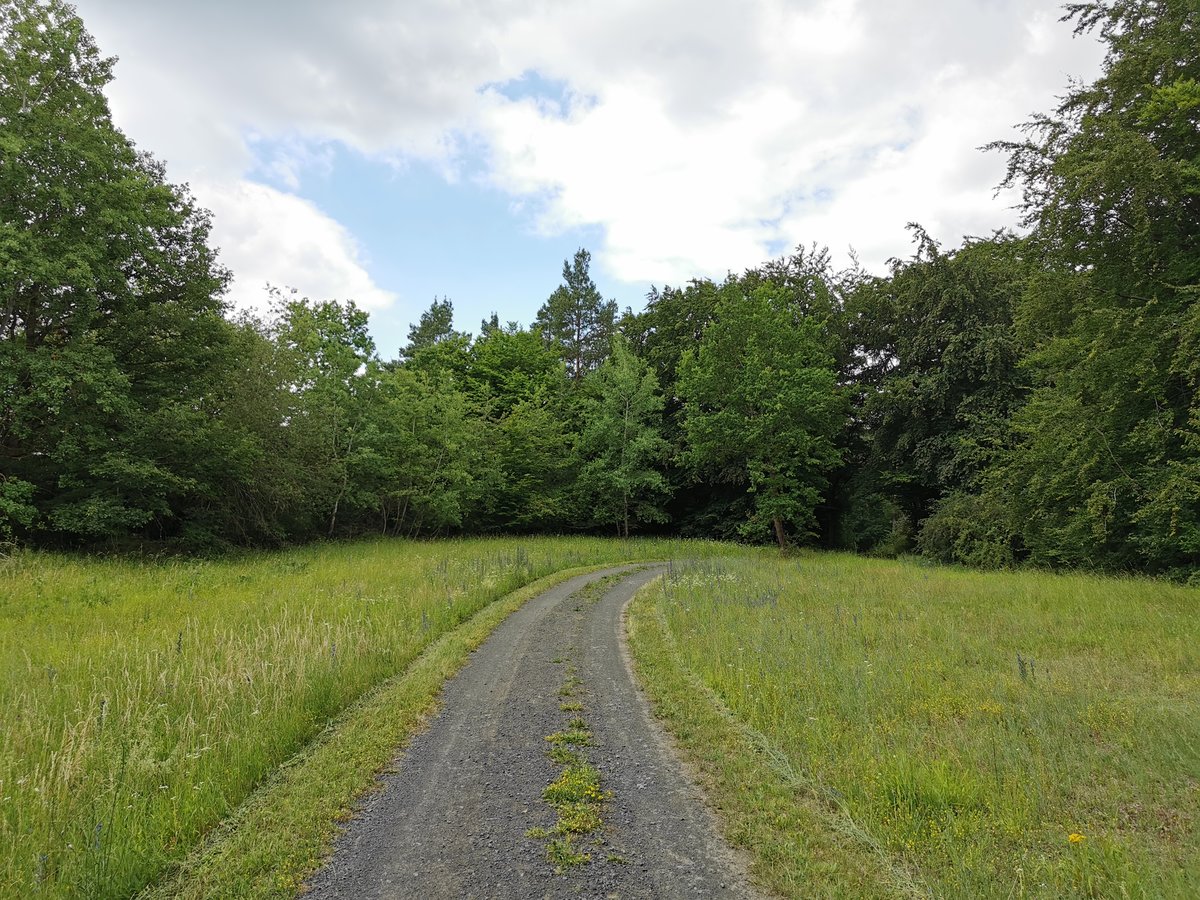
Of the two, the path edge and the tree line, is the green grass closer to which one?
the path edge

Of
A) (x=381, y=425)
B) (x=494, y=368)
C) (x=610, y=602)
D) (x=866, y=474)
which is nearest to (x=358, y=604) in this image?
(x=610, y=602)

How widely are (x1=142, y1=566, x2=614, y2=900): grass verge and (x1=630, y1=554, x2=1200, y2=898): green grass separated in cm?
283

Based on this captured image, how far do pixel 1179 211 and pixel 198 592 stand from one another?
23.8 metres

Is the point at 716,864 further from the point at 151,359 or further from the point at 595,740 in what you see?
the point at 151,359

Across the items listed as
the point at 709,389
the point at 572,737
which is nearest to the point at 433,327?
the point at 709,389

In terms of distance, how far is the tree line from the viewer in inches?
520

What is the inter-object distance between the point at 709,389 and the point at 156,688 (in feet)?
87.7

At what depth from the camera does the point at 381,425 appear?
27.0 metres

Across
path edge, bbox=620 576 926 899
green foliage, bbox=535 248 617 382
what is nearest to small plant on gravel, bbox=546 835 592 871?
path edge, bbox=620 576 926 899

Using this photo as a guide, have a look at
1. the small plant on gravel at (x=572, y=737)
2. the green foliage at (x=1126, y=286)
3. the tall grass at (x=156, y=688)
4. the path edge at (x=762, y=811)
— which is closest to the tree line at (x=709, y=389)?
the green foliage at (x=1126, y=286)

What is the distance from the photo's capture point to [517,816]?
13.4 feet

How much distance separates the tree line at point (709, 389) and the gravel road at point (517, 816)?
45.7ft

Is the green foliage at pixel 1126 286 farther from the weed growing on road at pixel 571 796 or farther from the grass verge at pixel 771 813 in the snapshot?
the weed growing on road at pixel 571 796

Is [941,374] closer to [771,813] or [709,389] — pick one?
[709,389]
